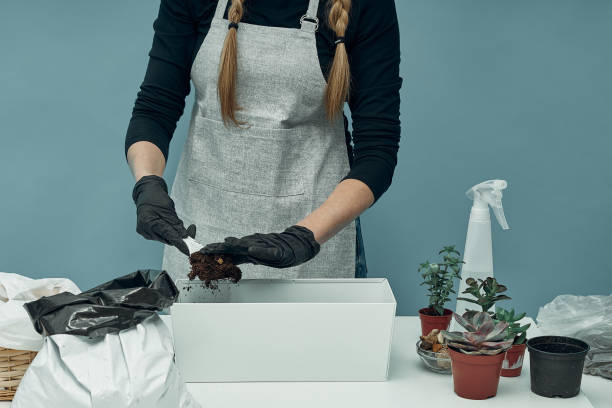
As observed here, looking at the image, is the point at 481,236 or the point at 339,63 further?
the point at 339,63

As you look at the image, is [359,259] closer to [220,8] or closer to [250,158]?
[250,158]

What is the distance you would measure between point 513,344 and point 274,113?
771mm

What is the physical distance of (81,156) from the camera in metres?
2.50

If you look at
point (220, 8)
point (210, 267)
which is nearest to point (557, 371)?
point (210, 267)

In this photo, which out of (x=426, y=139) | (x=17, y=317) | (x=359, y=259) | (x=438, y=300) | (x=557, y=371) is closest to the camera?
(x=17, y=317)

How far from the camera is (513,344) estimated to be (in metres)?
1.28

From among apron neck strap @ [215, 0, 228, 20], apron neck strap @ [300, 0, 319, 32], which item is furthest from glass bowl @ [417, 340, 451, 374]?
apron neck strap @ [215, 0, 228, 20]

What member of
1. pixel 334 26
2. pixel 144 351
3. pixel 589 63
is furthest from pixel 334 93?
pixel 589 63

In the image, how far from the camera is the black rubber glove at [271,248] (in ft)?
4.17

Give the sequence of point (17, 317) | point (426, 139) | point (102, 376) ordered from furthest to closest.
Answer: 1. point (426, 139)
2. point (17, 317)
3. point (102, 376)

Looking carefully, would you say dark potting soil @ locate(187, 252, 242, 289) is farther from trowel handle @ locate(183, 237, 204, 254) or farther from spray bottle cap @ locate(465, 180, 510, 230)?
spray bottle cap @ locate(465, 180, 510, 230)

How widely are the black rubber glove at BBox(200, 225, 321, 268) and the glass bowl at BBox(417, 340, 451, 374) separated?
0.30 meters

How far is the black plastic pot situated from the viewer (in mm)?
1194

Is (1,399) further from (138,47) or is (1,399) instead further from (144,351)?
(138,47)
